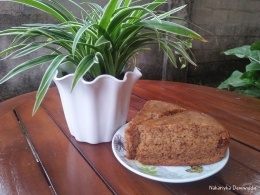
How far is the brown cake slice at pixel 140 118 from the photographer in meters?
0.55

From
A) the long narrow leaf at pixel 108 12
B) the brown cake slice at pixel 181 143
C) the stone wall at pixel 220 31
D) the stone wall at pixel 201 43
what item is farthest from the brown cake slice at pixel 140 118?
the stone wall at pixel 220 31

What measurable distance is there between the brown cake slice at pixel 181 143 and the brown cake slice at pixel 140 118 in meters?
0.01

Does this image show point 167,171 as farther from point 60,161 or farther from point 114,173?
point 60,161

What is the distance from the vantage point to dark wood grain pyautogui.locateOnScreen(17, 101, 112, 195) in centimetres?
48

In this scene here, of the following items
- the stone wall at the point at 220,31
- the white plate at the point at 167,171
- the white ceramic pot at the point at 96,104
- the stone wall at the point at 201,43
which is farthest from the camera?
the stone wall at the point at 220,31

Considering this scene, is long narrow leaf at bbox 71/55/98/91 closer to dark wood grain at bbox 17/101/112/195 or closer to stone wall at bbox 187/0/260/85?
dark wood grain at bbox 17/101/112/195

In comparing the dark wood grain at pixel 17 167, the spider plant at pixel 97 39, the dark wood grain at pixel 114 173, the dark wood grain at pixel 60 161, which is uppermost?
the spider plant at pixel 97 39

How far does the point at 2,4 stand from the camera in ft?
5.48

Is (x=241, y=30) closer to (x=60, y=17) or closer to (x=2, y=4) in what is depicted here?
(x=2, y=4)

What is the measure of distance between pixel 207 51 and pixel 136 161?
8.96ft

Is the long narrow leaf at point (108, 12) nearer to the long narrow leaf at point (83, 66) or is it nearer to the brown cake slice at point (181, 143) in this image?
the long narrow leaf at point (83, 66)

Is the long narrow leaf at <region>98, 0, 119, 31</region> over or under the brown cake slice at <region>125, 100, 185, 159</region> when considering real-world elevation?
over

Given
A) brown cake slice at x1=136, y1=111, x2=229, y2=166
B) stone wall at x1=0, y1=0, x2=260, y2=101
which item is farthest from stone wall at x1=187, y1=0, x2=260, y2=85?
brown cake slice at x1=136, y1=111, x2=229, y2=166

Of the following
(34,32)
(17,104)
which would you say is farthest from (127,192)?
(17,104)
